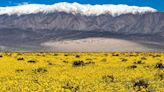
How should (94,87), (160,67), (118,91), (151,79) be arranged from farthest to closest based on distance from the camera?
(160,67)
(151,79)
(94,87)
(118,91)

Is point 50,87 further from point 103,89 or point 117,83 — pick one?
point 117,83

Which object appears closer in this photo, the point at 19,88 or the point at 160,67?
the point at 19,88

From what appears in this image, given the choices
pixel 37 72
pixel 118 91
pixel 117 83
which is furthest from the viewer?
pixel 37 72

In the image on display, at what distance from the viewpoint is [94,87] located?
2084 centimetres

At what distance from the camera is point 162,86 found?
2164 centimetres

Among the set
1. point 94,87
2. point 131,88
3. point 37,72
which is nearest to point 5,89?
point 94,87

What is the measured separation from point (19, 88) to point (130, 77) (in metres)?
8.32

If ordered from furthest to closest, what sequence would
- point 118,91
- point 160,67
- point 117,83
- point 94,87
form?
1. point 160,67
2. point 117,83
3. point 94,87
4. point 118,91

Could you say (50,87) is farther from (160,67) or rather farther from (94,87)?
(160,67)

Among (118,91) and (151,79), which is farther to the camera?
(151,79)

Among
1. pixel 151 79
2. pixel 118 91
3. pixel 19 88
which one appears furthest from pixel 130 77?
pixel 19 88

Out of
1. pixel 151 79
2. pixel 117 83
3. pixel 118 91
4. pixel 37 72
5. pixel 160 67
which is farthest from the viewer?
pixel 160 67

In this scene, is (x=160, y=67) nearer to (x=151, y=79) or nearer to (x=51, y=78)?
(x=151, y=79)

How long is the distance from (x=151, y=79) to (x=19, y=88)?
27.8 feet
